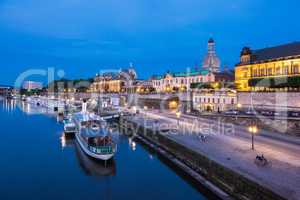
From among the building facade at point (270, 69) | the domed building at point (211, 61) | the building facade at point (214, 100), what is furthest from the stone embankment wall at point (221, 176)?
the domed building at point (211, 61)

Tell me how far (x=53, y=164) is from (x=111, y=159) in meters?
6.26

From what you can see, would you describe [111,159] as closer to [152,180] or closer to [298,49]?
[152,180]

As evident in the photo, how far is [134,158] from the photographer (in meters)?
34.5

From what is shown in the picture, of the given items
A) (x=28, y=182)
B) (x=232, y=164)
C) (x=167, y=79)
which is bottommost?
→ (x=28, y=182)

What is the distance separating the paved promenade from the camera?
18.3 meters

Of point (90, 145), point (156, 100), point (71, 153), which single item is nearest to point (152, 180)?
point (90, 145)

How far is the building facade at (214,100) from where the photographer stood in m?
67.4

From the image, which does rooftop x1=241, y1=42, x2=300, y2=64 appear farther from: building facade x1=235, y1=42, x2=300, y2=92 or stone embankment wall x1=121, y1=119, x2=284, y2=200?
stone embankment wall x1=121, y1=119, x2=284, y2=200

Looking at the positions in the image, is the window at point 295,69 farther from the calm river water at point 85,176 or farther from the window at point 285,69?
the calm river water at point 85,176

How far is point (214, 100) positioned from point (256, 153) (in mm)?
46080

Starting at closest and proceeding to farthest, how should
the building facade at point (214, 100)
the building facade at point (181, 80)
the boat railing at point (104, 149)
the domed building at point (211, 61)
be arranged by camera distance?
1. the boat railing at point (104, 149)
2. the building facade at point (214, 100)
3. the building facade at point (181, 80)
4. the domed building at point (211, 61)

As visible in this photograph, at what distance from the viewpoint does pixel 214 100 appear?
7150 cm

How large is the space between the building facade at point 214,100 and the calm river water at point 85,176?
32406mm

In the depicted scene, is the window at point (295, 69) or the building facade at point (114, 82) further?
the building facade at point (114, 82)
